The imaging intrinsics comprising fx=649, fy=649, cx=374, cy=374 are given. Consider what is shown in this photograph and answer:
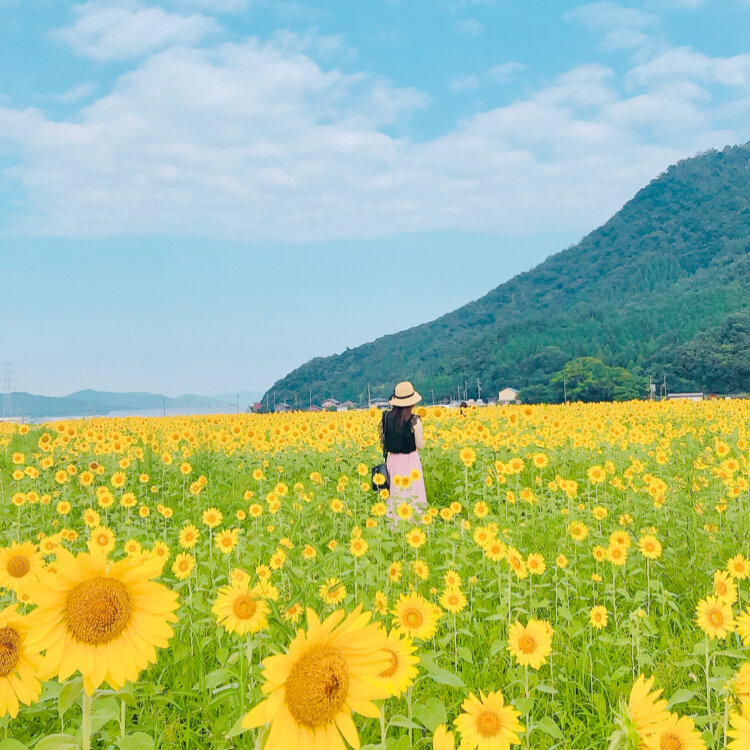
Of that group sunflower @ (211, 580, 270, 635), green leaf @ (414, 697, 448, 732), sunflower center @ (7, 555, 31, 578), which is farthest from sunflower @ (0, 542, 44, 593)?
green leaf @ (414, 697, 448, 732)

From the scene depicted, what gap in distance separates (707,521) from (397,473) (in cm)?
316

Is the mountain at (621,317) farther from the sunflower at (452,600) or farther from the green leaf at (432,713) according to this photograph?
the green leaf at (432,713)

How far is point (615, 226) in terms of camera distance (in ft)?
435

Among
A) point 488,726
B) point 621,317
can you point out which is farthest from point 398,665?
point 621,317

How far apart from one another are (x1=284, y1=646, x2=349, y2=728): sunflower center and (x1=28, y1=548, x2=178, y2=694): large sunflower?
299 millimetres

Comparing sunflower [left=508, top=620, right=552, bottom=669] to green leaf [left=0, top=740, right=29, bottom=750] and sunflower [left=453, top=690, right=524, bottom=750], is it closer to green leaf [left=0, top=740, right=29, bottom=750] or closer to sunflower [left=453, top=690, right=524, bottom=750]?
sunflower [left=453, top=690, right=524, bottom=750]

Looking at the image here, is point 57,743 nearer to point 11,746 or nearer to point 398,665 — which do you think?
point 11,746

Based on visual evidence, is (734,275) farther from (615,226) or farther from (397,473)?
(397,473)

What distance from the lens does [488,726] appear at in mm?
1553

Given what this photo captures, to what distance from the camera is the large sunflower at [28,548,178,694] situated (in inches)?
44.2

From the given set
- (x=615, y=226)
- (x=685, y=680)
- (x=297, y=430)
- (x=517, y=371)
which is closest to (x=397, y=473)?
(x=297, y=430)

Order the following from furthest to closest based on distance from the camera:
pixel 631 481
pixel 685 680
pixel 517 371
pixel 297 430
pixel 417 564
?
pixel 517 371 → pixel 297 430 → pixel 631 481 → pixel 417 564 → pixel 685 680

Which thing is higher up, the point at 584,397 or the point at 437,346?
the point at 437,346

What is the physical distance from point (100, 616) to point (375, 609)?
153cm
